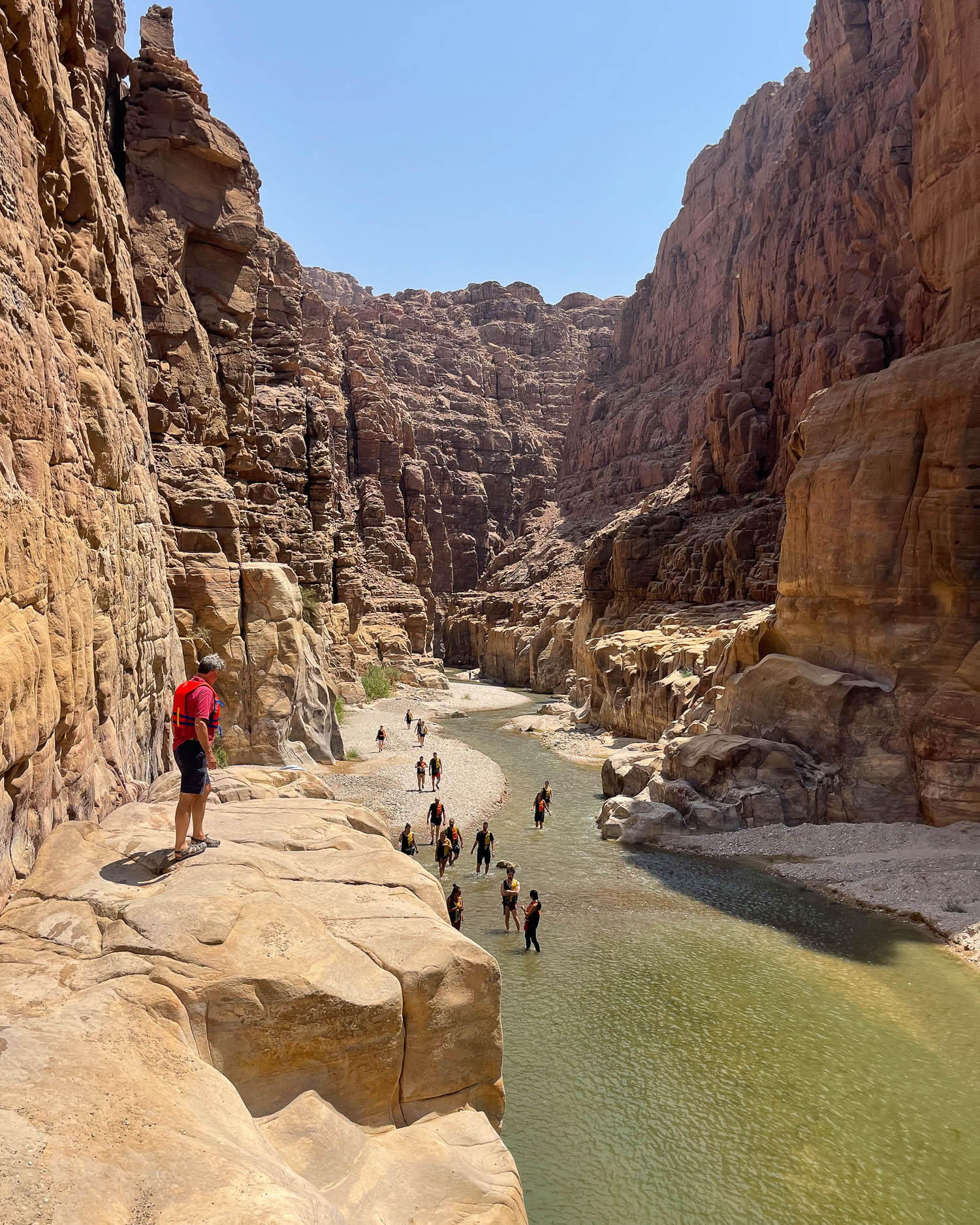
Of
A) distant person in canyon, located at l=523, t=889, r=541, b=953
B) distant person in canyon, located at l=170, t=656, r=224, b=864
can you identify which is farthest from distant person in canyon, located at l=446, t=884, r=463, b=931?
distant person in canyon, located at l=170, t=656, r=224, b=864

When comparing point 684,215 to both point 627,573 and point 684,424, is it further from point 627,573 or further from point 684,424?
point 627,573

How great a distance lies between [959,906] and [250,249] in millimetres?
36627

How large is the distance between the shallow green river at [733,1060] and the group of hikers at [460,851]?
0.52 m

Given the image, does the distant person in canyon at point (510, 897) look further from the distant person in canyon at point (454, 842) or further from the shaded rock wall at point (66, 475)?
the shaded rock wall at point (66, 475)

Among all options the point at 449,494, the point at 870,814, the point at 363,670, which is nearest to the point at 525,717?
the point at 363,670

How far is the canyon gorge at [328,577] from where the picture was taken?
610 centimetres

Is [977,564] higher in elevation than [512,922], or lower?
higher

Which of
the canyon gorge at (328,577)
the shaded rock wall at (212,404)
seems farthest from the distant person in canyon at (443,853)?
the shaded rock wall at (212,404)

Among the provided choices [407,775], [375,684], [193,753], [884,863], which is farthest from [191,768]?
[375,684]

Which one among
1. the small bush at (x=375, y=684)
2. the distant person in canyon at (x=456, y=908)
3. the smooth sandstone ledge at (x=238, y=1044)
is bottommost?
the distant person in canyon at (x=456, y=908)

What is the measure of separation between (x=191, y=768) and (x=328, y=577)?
43461 mm

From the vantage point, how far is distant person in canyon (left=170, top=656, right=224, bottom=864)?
733 centimetres

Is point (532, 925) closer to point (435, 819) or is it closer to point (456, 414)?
point (435, 819)

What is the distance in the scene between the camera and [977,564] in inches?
855
